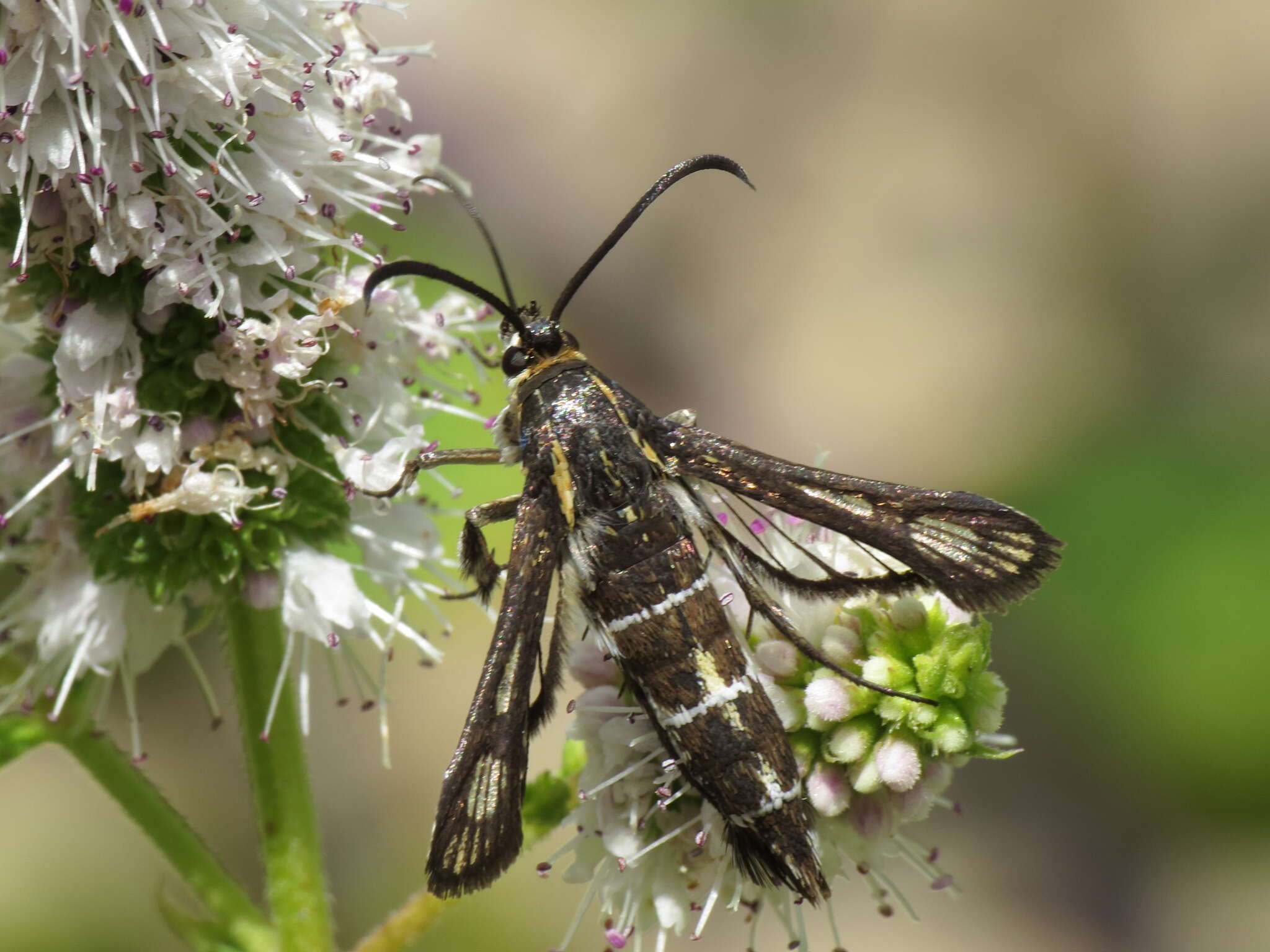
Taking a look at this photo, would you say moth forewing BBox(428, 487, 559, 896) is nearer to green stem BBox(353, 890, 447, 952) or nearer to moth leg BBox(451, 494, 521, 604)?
moth leg BBox(451, 494, 521, 604)

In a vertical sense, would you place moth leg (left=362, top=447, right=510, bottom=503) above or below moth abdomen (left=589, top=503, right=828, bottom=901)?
below

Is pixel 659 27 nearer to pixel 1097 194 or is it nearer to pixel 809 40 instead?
pixel 809 40

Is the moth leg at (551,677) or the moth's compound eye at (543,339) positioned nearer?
Result: the moth leg at (551,677)

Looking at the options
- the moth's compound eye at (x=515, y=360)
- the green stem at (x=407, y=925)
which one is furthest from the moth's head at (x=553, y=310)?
the green stem at (x=407, y=925)

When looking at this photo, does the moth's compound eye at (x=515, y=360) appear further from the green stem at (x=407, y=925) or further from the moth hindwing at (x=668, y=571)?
the green stem at (x=407, y=925)

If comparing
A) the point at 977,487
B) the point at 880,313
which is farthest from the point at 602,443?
the point at 880,313

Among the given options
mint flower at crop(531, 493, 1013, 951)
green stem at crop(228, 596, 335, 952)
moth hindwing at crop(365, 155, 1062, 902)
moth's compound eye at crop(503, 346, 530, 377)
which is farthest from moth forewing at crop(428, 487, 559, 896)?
green stem at crop(228, 596, 335, 952)
